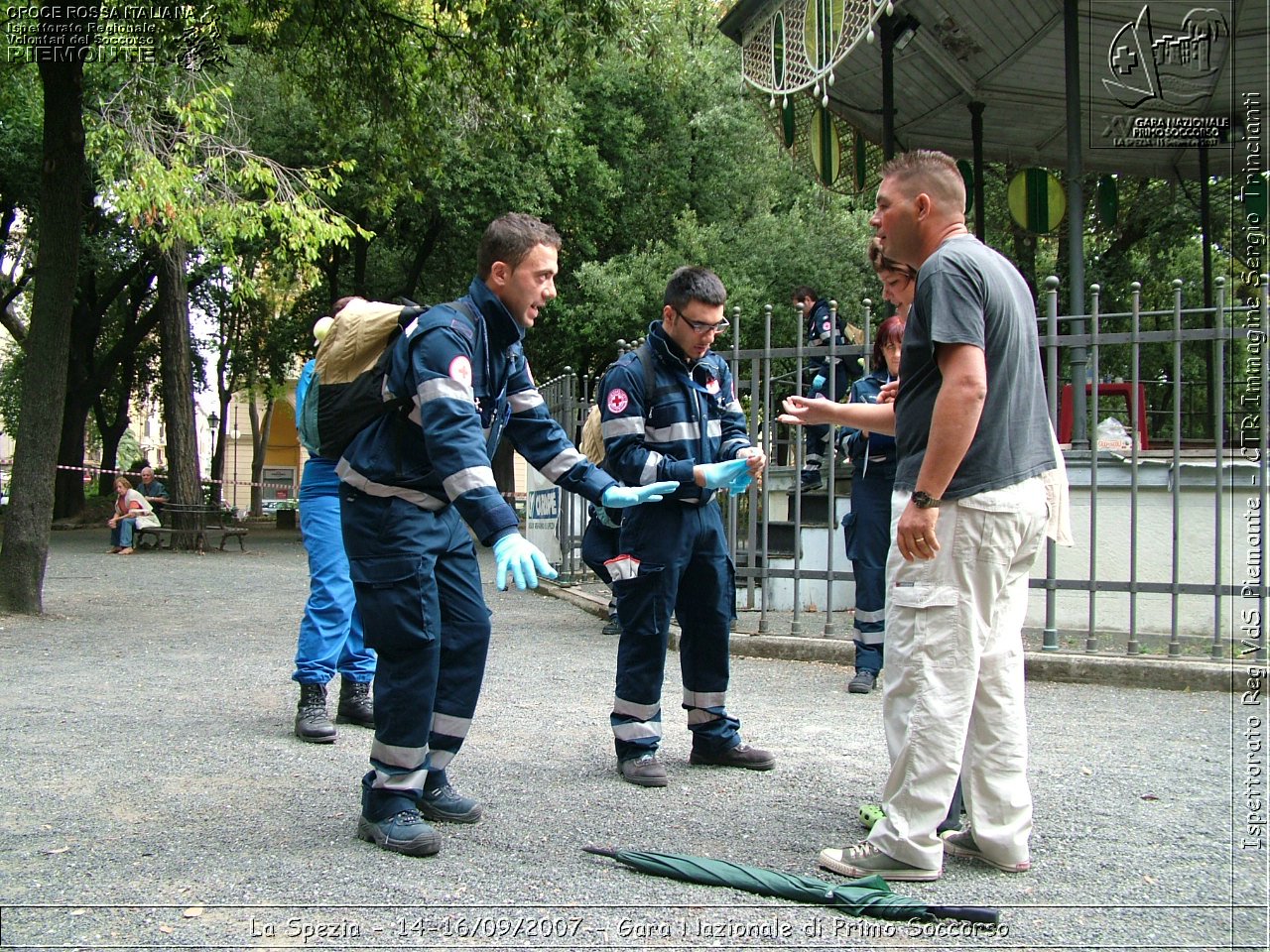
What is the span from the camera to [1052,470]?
3449mm

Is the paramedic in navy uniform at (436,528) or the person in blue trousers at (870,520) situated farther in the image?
the person in blue trousers at (870,520)

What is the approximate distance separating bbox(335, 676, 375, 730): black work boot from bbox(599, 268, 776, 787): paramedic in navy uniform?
144 centimetres

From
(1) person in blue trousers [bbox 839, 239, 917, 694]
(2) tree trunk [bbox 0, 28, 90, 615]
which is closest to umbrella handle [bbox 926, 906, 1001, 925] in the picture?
(1) person in blue trousers [bbox 839, 239, 917, 694]

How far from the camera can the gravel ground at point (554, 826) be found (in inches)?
113

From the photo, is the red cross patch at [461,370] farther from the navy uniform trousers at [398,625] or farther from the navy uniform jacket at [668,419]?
the navy uniform jacket at [668,419]

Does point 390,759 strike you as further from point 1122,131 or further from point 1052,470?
point 1122,131

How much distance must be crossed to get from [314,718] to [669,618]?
172 centimetres

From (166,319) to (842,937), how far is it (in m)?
19.1

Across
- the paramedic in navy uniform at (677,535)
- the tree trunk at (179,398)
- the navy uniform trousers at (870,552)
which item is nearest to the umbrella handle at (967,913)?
the paramedic in navy uniform at (677,535)

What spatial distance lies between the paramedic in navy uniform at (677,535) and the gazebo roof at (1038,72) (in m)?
5.81

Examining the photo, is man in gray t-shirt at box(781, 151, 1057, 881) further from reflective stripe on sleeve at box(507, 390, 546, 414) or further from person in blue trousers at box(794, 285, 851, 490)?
person in blue trousers at box(794, 285, 851, 490)

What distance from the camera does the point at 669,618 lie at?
4566mm

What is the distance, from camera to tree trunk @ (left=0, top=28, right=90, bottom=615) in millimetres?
9734

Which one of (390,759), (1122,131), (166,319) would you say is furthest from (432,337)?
(166,319)
